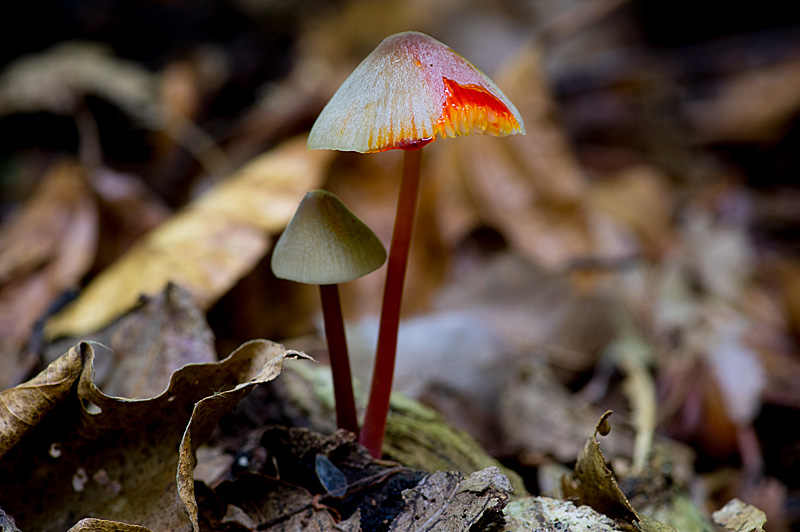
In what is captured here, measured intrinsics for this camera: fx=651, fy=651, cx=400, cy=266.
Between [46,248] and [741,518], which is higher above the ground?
[46,248]

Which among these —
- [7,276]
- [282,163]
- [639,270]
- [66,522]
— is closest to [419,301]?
[282,163]

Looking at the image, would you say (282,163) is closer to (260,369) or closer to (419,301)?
(419,301)

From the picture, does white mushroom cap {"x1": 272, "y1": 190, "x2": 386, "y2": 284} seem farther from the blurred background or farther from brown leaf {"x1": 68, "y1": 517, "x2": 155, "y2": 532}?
the blurred background

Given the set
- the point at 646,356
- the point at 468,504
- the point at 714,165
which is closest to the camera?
the point at 468,504

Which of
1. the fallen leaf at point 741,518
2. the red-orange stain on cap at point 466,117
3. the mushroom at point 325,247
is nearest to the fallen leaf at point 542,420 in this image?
the fallen leaf at point 741,518

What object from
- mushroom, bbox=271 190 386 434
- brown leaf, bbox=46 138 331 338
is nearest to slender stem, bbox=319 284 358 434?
mushroom, bbox=271 190 386 434

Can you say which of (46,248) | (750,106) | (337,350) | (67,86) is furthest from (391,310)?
(750,106)

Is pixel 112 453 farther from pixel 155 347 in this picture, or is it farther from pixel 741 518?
pixel 741 518
